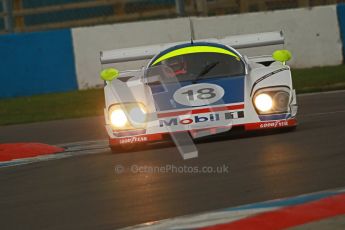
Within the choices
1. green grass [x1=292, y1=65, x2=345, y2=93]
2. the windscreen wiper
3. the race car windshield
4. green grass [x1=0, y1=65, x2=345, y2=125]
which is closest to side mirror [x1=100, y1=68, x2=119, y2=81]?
the race car windshield

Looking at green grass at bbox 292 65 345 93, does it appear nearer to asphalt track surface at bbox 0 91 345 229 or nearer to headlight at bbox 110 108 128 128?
asphalt track surface at bbox 0 91 345 229

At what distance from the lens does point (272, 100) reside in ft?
33.1

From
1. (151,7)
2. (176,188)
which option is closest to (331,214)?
(176,188)

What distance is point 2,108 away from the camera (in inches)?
704

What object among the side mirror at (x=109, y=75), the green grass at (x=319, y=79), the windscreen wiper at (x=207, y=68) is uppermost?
the green grass at (x=319, y=79)

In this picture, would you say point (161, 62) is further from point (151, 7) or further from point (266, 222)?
point (151, 7)

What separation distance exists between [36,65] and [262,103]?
31.1ft

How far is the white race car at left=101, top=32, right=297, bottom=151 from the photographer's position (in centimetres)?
980

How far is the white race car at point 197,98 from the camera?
980 centimetres

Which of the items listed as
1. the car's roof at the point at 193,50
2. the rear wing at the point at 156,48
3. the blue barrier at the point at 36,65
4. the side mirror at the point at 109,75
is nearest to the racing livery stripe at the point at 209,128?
the side mirror at the point at 109,75

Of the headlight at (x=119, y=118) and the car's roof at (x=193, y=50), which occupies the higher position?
the car's roof at (x=193, y=50)

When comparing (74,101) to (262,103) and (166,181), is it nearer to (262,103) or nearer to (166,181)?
(262,103)

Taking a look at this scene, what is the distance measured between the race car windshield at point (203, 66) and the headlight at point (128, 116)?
66cm

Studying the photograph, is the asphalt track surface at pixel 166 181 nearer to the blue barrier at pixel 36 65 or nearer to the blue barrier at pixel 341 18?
the blue barrier at pixel 341 18
